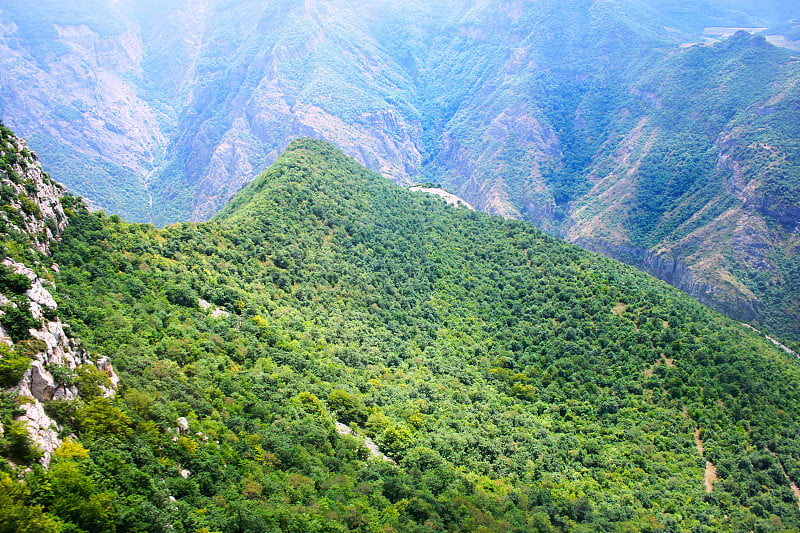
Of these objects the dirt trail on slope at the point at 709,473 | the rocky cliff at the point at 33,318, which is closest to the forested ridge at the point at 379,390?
the dirt trail on slope at the point at 709,473

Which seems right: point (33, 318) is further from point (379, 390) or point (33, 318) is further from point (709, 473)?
point (709, 473)

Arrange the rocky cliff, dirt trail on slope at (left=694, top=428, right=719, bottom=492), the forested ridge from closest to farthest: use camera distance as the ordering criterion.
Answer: the rocky cliff → the forested ridge → dirt trail on slope at (left=694, top=428, right=719, bottom=492)

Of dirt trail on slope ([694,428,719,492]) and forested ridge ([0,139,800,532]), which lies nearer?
forested ridge ([0,139,800,532])

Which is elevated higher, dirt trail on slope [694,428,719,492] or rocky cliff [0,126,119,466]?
dirt trail on slope [694,428,719,492]

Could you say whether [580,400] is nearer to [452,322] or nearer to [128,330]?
[452,322]

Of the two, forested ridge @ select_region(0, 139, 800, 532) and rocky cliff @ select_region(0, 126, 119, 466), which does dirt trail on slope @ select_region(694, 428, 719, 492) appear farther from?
rocky cliff @ select_region(0, 126, 119, 466)

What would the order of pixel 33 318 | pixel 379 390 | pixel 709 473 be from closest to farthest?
pixel 33 318, pixel 709 473, pixel 379 390

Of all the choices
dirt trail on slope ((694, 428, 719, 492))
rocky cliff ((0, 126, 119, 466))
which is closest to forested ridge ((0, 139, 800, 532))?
dirt trail on slope ((694, 428, 719, 492))

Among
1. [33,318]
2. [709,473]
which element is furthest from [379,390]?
[709,473]
